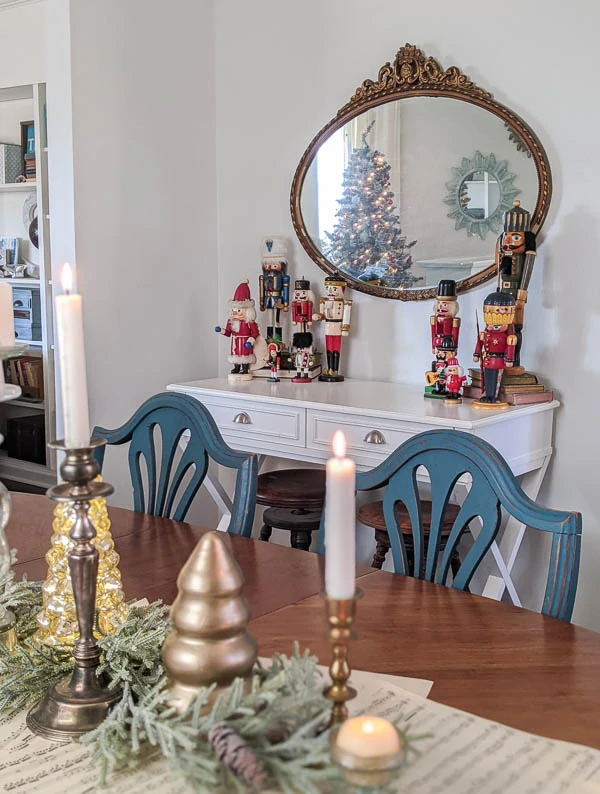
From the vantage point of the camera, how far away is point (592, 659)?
1169 mm

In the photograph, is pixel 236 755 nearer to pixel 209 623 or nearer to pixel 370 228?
pixel 209 623

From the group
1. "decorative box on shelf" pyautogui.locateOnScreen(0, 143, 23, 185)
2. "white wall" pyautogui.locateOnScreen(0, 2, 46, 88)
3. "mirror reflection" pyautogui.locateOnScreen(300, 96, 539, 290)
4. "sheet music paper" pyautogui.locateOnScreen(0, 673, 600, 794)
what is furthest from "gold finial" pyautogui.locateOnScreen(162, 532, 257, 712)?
"decorative box on shelf" pyautogui.locateOnScreen(0, 143, 23, 185)

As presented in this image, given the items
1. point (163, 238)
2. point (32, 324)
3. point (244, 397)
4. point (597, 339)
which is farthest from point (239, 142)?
point (32, 324)

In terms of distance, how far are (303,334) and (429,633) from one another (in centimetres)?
181

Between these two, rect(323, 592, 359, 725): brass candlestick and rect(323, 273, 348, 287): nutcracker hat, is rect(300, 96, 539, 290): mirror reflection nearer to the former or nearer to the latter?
rect(323, 273, 348, 287): nutcracker hat

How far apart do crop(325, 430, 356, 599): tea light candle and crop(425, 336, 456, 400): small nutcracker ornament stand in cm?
192

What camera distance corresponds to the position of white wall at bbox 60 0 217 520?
296 cm

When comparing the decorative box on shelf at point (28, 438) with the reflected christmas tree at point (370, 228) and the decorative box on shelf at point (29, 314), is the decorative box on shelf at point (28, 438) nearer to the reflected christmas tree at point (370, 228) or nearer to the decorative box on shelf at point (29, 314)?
the decorative box on shelf at point (29, 314)

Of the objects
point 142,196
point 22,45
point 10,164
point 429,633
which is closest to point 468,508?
point 429,633

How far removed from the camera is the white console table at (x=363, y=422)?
2377 millimetres

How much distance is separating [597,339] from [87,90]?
180 centimetres

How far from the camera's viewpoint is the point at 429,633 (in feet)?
4.12

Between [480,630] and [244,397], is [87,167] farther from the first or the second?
[480,630]

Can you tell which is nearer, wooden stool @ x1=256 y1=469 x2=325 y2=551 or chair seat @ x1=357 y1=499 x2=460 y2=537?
chair seat @ x1=357 y1=499 x2=460 y2=537
